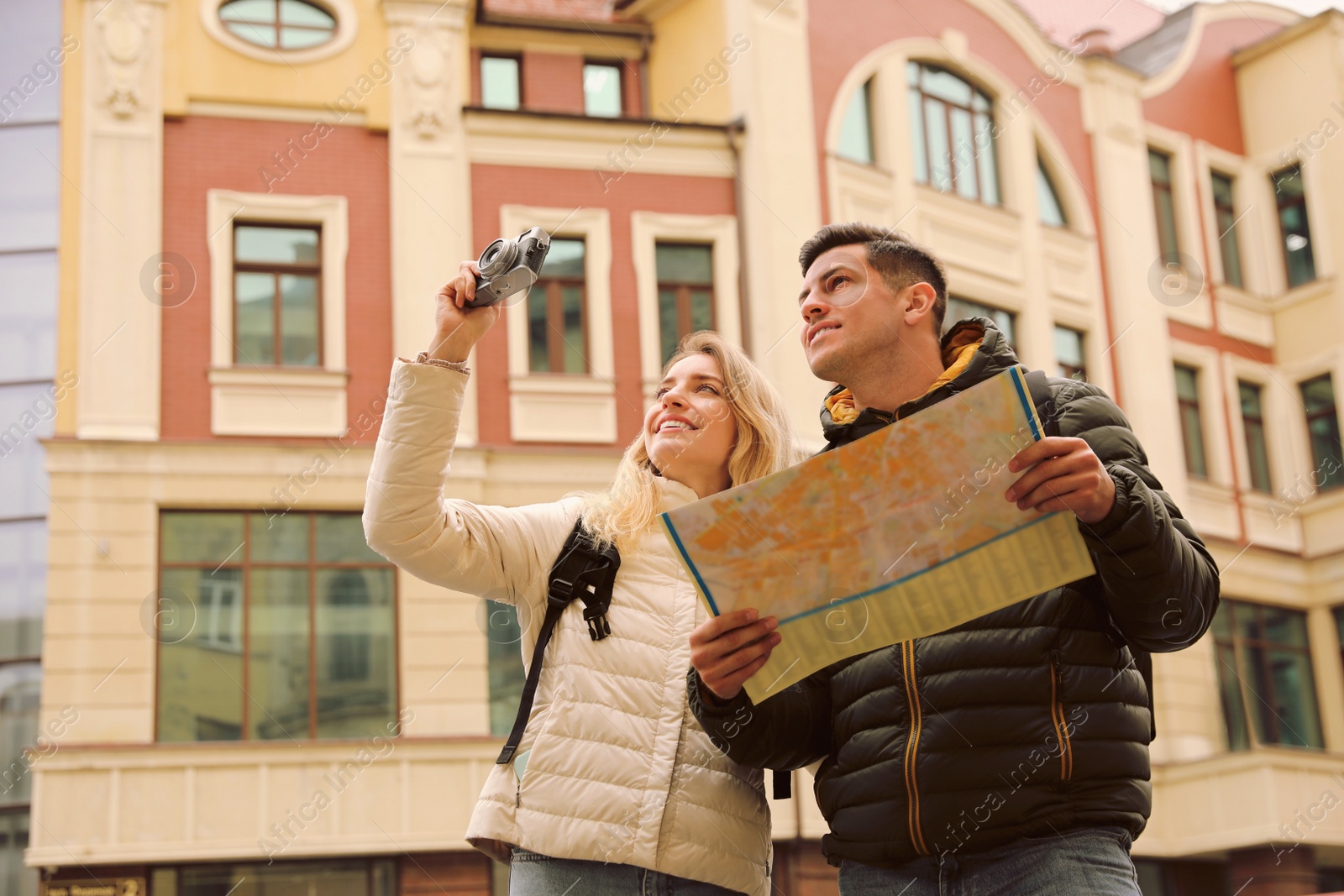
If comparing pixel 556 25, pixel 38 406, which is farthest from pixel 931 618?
pixel 556 25

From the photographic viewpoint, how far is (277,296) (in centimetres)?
1612

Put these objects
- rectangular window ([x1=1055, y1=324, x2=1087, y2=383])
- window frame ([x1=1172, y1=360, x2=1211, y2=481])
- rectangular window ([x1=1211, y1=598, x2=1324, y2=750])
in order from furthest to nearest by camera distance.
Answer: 1. window frame ([x1=1172, y1=360, x2=1211, y2=481])
2. rectangular window ([x1=1055, y1=324, x2=1087, y2=383])
3. rectangular window ([x1=1211, y1=598, x2=1324, y2=750])

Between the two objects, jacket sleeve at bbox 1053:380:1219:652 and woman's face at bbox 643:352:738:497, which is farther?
woman's face at bbox 643:352:738:497

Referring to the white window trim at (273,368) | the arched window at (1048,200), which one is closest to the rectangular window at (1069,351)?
the arched window at (1048,200)

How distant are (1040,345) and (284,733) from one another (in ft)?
36.0

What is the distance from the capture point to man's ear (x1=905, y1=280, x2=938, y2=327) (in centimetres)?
351

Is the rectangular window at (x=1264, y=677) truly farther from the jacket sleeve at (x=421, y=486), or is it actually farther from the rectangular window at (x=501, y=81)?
the jacket sleeve at (x=421, y=486)

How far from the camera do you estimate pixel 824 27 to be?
62.5 ft

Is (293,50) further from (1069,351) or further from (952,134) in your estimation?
(1069,351)

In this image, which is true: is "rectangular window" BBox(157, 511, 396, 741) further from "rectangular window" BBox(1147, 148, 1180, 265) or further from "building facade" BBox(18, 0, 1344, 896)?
"rectangular window" BBox(1147, 148, 1180, 265)

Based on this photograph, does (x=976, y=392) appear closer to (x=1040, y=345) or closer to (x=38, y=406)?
(x=38, y=406)

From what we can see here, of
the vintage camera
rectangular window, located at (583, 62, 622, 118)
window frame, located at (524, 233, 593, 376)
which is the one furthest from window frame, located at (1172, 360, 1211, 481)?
the vintage camera

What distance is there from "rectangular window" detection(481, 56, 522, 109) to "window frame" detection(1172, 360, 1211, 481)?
396 inches

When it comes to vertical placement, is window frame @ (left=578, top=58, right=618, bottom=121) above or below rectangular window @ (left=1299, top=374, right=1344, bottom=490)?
above
